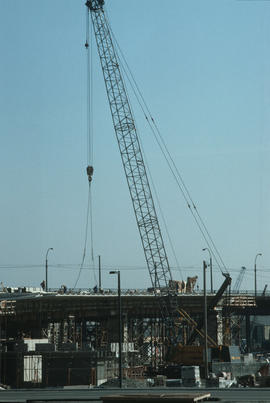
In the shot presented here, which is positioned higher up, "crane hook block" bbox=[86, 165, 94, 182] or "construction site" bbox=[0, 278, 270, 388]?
"crane hook block" bbox=[86, 165, 94, 182]

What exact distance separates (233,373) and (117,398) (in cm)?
4866

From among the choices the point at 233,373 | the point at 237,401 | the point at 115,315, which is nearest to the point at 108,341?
the point at 115,315

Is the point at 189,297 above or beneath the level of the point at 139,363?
above

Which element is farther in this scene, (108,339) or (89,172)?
(108,339)

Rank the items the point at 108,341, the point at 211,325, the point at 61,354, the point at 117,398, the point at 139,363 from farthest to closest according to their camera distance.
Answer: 1. the point at 108,341
2. the point at 211,325
3. the point at 139,363
4. the point at 61,354
5. the point at 117,398

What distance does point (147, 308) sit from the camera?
475ft

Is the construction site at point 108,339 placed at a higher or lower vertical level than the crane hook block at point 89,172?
lower

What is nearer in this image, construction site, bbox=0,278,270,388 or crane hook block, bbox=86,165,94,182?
construction site, bbox=0,278,270,388

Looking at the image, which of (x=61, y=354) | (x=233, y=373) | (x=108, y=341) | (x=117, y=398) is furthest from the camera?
(x=108, y=341)

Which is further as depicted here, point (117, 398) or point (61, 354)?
point (61, 354)

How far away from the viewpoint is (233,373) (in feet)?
273

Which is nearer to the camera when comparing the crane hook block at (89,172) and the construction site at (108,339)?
the construction site at (108,339)

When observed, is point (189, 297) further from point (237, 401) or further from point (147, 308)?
point (237, 401)

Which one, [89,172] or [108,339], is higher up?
[89,172]
